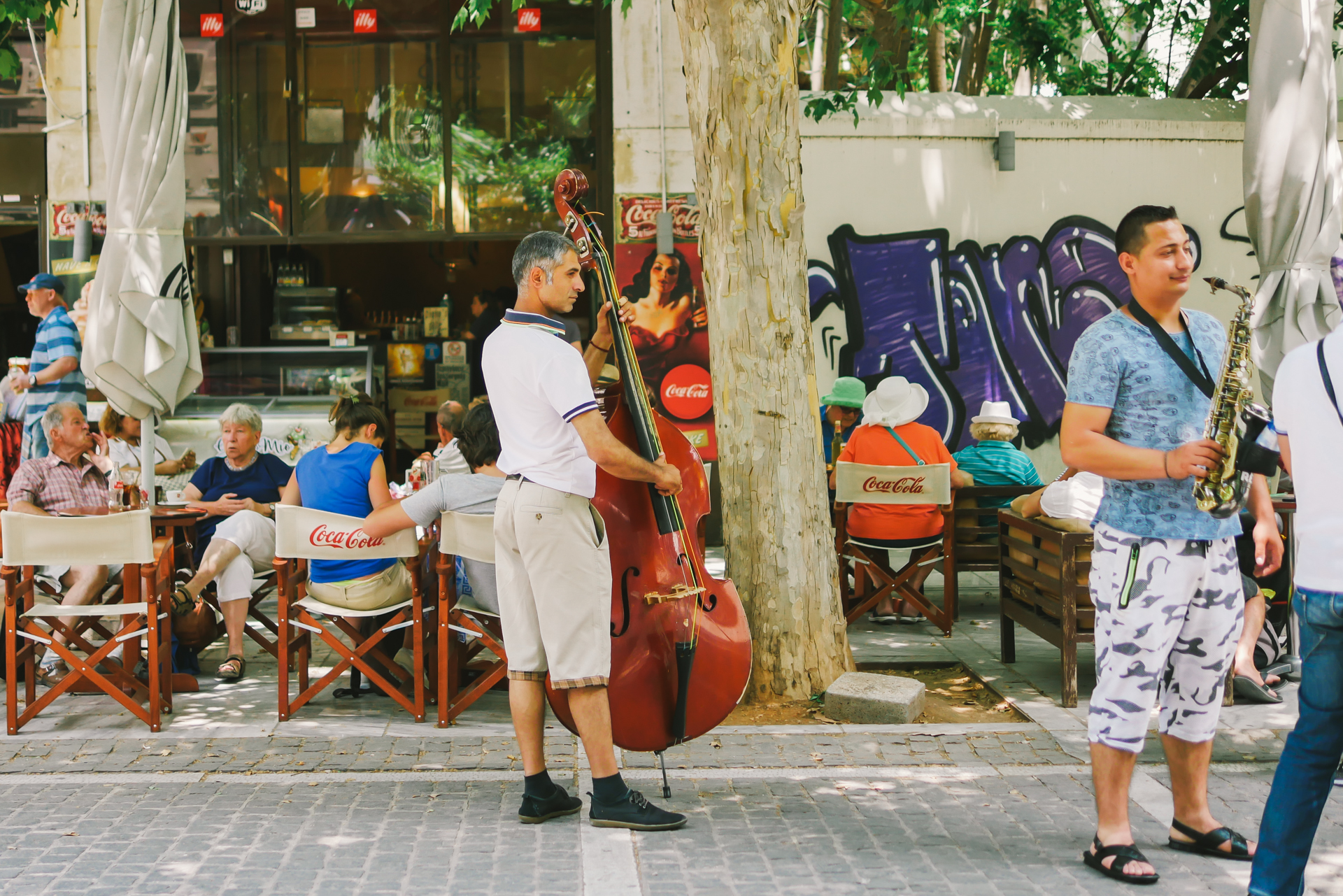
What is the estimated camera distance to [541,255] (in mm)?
3881

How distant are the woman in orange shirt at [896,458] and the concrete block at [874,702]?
69.2 inches

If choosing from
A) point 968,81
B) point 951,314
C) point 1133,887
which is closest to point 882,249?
point 951,314

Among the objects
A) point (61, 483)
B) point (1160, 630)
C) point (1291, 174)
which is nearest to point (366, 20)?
point (61, 483)

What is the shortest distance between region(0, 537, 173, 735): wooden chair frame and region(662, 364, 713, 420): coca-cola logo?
484 cm

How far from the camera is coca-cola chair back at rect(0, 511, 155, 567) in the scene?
5.05m

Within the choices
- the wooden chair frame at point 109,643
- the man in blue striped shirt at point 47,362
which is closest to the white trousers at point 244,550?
the wooden chair frame at point 109,643

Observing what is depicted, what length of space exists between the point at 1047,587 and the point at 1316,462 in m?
2.73

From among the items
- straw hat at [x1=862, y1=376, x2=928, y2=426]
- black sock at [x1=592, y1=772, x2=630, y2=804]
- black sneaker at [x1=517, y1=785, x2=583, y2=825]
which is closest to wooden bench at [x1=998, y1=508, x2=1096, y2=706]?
straw hat at [x1=862, y1=376, x2=928, y2=426]

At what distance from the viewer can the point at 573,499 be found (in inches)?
150

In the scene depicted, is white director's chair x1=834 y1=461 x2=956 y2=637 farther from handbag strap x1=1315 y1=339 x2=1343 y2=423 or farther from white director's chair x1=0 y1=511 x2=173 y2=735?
handbag strap x1=1315 y1=339 x2=1343 y2=423

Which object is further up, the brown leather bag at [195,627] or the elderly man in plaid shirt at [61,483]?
the elderly man in plaid shirt at [61,483]

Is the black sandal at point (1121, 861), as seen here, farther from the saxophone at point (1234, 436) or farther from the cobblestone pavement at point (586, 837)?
the saxophone at point (1234, 436)

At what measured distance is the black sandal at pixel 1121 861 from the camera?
11.2ft

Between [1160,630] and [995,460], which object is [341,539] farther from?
[995,460]
